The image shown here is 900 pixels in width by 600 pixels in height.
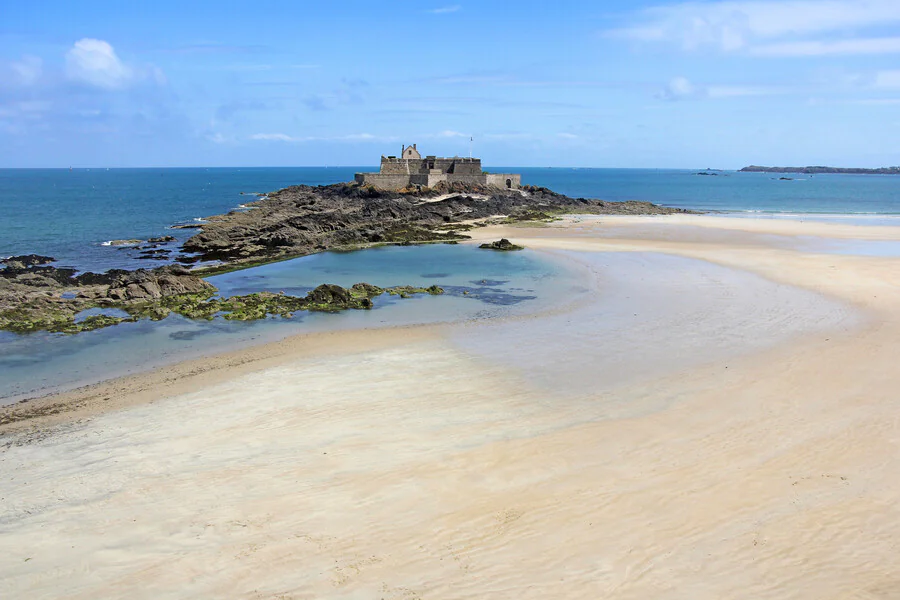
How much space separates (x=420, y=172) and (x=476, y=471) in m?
51.1

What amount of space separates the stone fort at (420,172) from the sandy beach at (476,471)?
42.7 m

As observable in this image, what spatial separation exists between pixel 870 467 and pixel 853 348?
6.45 metres

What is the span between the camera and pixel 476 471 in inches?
337

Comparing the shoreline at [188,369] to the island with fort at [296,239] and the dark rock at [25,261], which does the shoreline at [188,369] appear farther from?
the dark rock at [25,261]

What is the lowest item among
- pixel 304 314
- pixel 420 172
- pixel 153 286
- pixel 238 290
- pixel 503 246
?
pixel 304 314

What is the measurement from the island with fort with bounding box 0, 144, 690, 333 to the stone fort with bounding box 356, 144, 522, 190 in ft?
0.29

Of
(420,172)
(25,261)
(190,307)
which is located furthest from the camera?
(420,172)

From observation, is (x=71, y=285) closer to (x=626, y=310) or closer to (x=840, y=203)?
(x=626, y=310)

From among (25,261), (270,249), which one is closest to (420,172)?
(270,249)

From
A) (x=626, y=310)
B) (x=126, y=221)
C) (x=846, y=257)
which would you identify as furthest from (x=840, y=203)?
(x=126, y=221)

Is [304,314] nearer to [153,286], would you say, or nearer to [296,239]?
[153,286]

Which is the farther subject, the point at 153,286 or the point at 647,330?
the point at 153,286

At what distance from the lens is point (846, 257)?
27.8 m

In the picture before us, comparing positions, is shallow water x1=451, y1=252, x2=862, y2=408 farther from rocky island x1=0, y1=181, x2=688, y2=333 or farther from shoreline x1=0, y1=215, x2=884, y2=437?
rocky island x1=0, y1=181, x2=688, y2=333
